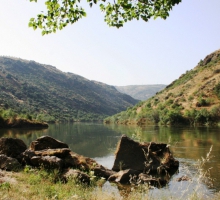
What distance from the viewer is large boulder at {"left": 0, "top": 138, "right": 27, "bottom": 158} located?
17.9 m

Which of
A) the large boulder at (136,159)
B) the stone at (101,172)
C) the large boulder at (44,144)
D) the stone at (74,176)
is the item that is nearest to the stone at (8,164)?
the stone at (74,176)

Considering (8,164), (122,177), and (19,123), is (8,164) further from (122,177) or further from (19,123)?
(19,123)

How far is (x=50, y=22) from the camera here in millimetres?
8547

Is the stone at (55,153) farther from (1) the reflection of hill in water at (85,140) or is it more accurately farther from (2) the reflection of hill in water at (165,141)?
(1) the reflection of hill in water at (85,140)

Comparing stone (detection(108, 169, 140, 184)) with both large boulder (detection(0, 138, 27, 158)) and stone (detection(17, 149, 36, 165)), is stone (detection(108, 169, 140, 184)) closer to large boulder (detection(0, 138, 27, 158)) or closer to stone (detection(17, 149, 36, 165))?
stone (detection(17, 149, 36, 165))

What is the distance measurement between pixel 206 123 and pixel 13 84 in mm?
147871

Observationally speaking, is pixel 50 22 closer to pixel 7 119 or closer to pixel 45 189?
pixel 45 189

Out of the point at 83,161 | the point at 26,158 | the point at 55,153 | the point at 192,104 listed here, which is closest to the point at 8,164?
the point at 26,158

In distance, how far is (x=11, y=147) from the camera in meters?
18.2

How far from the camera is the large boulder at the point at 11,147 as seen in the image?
17.9 meters

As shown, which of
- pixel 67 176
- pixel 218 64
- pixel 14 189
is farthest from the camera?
pixel 218 64

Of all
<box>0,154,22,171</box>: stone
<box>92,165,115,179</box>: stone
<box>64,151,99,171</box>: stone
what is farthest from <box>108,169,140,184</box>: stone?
<box>0,154,22,171</box>: stone

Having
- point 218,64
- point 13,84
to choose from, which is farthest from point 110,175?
point 13,84

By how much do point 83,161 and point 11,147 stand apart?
4.76m
